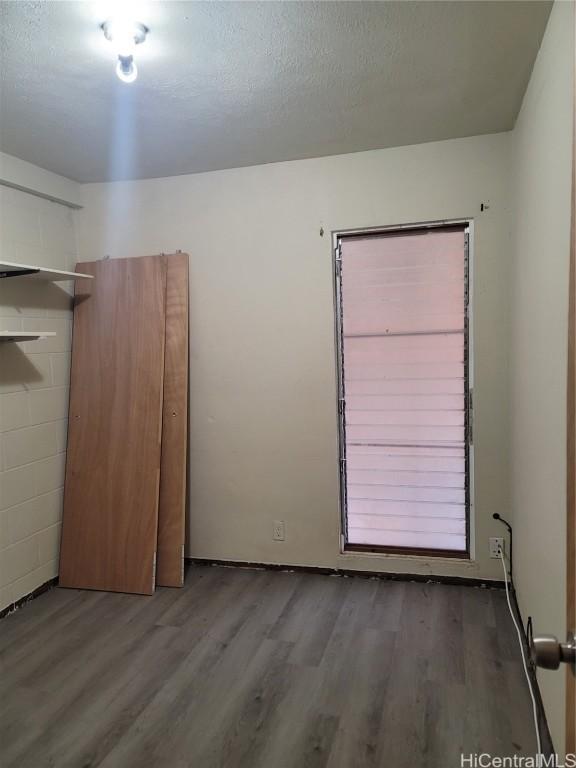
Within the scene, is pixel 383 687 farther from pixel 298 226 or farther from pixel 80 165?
pixel 80 165

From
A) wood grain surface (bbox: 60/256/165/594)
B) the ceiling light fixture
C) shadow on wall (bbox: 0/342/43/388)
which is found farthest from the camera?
wood grain surface (bbox: 60/256/165/594)

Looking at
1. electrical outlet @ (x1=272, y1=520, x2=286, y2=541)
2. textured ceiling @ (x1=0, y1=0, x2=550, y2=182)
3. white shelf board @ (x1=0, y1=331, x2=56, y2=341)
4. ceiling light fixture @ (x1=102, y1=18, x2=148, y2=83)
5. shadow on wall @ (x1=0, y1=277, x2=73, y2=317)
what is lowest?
electrical outlet @ (x1=272, y1=520, x2=286, y2=541)

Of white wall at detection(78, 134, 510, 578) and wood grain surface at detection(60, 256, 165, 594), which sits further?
wood grain surface at detection(60, 256, 165, 594)

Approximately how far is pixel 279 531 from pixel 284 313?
1.39 m

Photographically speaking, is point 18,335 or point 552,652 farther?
point 18,335

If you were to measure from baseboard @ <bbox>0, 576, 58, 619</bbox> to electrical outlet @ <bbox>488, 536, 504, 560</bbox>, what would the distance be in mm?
2675

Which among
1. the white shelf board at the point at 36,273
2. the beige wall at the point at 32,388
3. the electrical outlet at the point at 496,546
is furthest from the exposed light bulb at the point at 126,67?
the electrical outlet at the point at 496,546

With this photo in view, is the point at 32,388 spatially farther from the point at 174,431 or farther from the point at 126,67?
the point at 126,67

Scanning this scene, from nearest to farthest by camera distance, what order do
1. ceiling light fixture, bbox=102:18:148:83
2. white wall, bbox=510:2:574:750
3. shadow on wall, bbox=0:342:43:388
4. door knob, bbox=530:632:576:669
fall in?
door knob, bbox=530:632:576:669, white wall, bbox=510:2:574:750, ceiling light fixture, bbox=102:18:148:83, shadow on wall, bbox=0:342:43:388

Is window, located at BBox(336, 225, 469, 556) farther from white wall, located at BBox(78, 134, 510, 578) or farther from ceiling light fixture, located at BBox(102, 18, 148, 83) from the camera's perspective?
ceiling light fixture, located at BBox(102, 18, 148, 83)

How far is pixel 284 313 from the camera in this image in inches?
126

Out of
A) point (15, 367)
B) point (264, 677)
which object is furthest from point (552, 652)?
point (15, 367)

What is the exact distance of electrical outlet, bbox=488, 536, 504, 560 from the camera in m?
2.94

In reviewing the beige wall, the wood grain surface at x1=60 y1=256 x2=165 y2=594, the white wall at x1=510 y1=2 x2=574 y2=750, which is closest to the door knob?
the white wall at x1=510 y1=2 x2=574 y2=750
